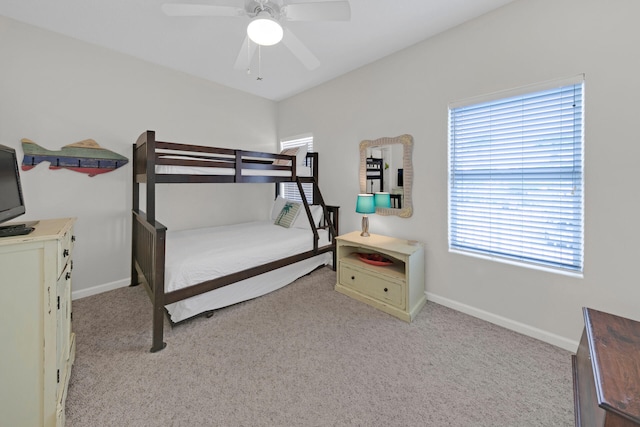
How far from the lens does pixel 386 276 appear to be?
2463 millimetres

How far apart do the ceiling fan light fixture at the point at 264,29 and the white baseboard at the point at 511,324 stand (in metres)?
2.65

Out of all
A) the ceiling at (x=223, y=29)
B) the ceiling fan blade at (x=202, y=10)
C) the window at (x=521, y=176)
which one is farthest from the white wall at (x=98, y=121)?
the window at (x=521, y=176)

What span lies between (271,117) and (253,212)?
5.43 feet

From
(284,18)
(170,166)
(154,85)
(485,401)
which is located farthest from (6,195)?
(485,401)

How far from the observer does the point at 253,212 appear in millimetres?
4188

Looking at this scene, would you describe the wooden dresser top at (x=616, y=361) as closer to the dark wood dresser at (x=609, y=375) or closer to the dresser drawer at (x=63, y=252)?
the dark wood dresser at (x=609, y=375)

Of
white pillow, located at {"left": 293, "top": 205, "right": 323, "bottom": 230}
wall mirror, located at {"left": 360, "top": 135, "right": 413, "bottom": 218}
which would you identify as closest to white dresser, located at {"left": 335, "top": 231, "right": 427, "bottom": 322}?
wall mirror, located at {"left": 360, "top": 135, "right": 413, "bottom": 218}

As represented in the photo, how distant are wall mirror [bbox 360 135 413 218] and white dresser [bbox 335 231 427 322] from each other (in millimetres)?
398

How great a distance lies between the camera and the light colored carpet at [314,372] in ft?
4.49

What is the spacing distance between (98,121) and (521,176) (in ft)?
13.6

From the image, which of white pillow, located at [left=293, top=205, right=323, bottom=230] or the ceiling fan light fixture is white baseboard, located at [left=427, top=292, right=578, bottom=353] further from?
the ceiling fan light fixture

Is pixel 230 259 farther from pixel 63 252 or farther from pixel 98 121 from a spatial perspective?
pixel 98 121

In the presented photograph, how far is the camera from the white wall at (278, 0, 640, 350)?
1.66 m

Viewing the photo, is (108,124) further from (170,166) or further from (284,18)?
(284,18)
